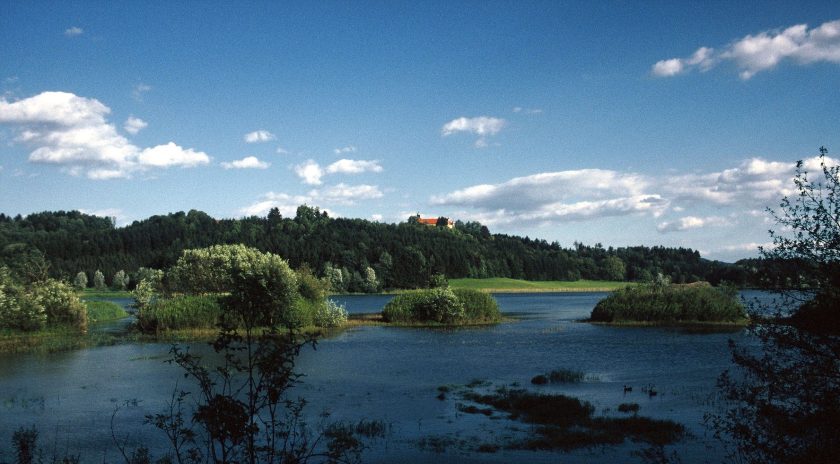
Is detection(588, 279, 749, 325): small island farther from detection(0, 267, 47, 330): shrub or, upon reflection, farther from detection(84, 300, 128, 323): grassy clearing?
detection(84, 300, 128, 323): grassy clearing

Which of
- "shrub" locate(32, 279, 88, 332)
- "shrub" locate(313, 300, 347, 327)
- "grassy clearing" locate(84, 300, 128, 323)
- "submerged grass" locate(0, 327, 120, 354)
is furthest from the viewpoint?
"grassy clearing" locate(84, 300, 128, 323)

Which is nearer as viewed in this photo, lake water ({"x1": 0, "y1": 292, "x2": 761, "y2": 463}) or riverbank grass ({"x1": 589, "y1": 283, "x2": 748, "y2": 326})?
lake water ({"x1": 0, "y1": 292, "x2": 761, "y2": 463})

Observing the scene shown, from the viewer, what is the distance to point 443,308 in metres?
63.3

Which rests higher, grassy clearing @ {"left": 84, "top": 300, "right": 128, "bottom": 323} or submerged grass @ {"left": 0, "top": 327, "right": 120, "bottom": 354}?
grassy clearing @ {"left": 84, "top": 300, "right": 128, "bottom": 323}

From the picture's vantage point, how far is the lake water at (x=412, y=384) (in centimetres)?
1922

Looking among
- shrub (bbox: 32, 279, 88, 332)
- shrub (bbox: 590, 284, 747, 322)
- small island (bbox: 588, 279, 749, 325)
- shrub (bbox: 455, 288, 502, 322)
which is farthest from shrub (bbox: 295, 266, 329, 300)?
shrub (bbox: 590, 284, 747, 322)

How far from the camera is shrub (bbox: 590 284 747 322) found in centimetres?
6203

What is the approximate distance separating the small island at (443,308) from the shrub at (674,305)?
12433 millimetres

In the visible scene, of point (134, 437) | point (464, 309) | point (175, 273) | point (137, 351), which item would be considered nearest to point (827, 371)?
point (134, 437)

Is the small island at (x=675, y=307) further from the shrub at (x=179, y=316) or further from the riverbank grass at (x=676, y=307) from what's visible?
the shrub at (x=179, y=316)

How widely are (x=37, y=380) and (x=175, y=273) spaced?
45462 mm

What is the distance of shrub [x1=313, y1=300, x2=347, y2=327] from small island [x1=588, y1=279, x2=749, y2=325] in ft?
87.9

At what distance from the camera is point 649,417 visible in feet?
71.7

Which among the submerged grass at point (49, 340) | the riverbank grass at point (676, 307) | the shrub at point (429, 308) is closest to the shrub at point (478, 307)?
the shrub at point (429, 308)
